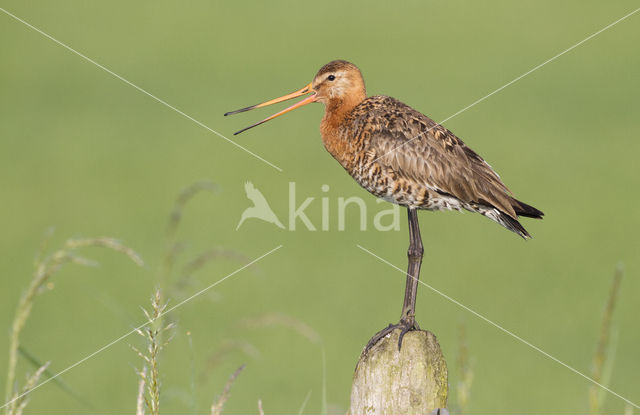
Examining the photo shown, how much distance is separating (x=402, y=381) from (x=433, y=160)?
70.3 inches

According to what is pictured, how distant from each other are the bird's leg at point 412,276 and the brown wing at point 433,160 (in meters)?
0.27

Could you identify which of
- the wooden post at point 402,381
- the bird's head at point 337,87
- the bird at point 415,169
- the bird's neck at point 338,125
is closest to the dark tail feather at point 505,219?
the bird at point 415,169

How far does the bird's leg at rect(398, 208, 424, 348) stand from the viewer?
4.15m

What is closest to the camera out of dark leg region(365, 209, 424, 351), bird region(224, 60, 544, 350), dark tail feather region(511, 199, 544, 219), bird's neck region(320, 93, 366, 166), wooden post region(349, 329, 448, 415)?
wooden post region(349, 329, 448, 415)

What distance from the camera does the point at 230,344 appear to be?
3629 mm

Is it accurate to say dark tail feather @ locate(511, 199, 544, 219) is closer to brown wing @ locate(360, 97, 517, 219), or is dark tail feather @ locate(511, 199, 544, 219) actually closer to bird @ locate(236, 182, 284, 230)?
brown wing @ locate(360, 97, 517, 219)

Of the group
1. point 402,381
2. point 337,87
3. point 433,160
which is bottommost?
point 402,381

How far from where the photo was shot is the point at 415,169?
4.69 meters

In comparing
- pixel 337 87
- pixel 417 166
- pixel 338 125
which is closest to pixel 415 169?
pixel 417 166

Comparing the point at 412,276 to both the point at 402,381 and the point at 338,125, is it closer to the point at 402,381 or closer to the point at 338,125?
the point at 338,125

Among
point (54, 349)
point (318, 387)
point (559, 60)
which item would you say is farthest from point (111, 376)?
point (559, 60)

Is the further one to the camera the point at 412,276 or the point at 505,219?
the point at 505,219

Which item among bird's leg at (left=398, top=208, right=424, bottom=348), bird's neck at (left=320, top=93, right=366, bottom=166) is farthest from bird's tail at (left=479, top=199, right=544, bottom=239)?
bird's neck at (left=320, top=93, right=366, bottom=166)

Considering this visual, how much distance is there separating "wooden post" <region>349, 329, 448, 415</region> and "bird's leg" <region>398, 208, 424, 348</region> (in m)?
0.69
